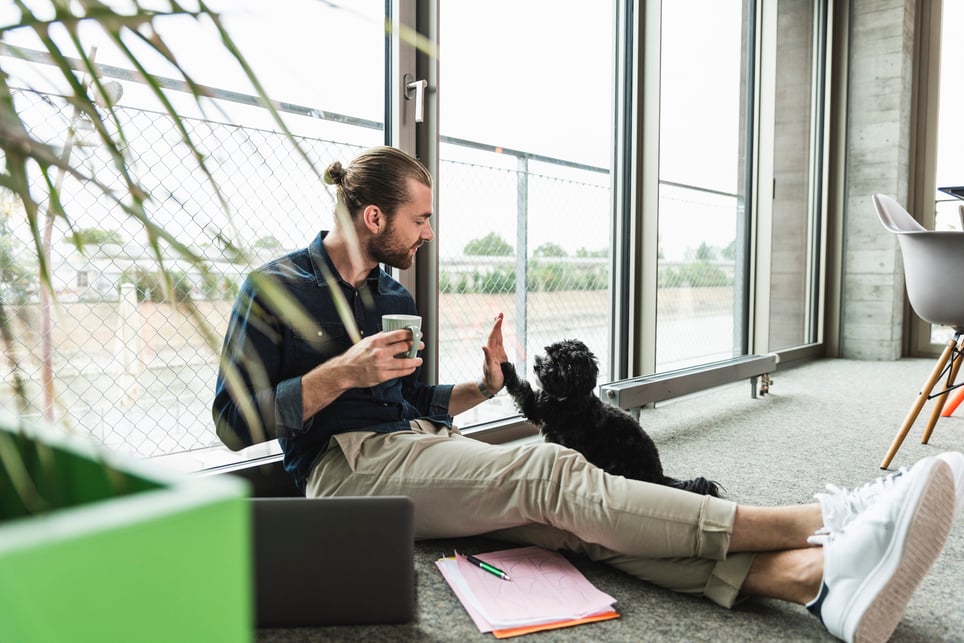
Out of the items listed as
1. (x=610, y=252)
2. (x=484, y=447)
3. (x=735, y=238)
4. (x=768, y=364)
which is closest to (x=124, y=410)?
(x=484, y=447)

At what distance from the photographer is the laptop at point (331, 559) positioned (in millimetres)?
1103

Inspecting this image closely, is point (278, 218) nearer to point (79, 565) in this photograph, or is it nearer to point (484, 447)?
point (484, 447)

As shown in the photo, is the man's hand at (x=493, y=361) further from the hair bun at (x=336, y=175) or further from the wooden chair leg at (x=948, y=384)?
the wooden chair leg at (x=948, y=384)

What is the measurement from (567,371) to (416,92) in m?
0.94

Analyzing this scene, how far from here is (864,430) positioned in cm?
262

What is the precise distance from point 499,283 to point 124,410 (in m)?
1.43

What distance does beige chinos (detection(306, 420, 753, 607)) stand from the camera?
3.96 ft

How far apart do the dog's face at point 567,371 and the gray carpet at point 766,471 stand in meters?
0.46

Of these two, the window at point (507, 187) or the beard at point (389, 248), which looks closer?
the window at point (507, 187)

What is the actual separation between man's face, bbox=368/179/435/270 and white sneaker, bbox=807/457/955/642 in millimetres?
1035

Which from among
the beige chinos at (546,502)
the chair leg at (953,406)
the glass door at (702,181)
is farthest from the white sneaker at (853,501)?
the chair leg at (953,406)

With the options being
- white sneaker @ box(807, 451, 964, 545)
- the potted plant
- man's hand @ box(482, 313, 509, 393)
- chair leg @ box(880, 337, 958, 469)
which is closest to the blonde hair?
man's hand @ box(482, 313, 509, 393)

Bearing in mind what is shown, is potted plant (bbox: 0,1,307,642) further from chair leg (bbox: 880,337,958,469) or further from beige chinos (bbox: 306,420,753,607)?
chair leg (bbox: 880,337,958,469)

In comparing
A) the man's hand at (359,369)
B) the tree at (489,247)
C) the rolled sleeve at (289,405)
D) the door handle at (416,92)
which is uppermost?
the door handle at (416,92)
